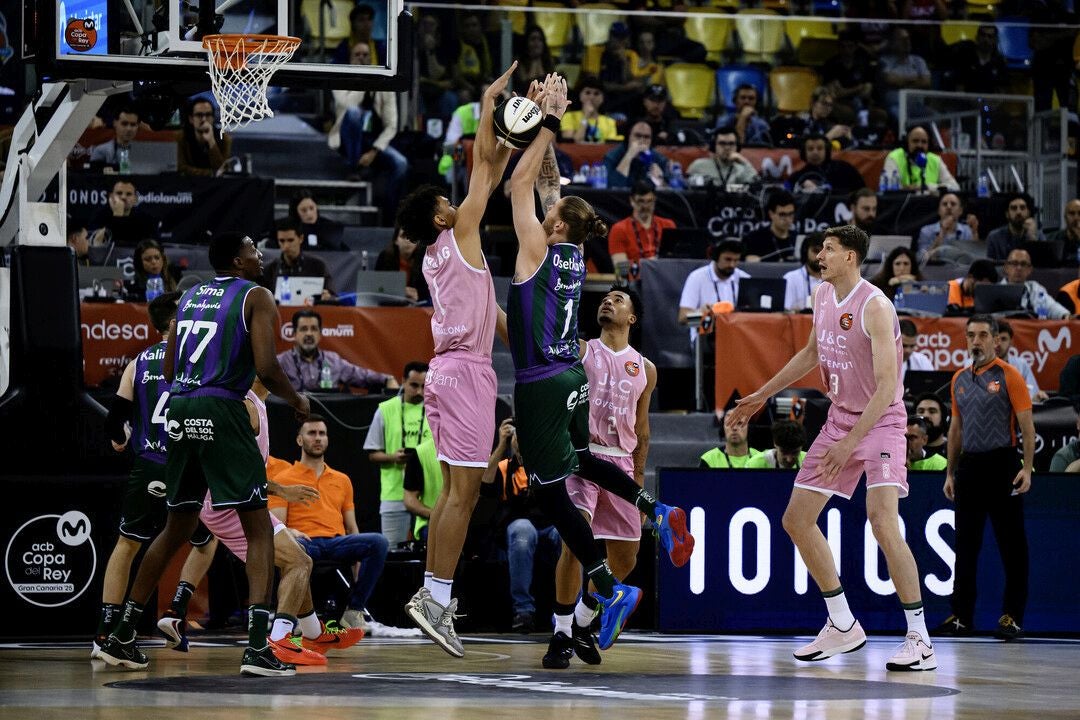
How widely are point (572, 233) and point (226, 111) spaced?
111 inches

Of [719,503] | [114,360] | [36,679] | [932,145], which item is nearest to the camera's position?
[36,679]

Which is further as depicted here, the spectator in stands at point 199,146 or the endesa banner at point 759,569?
the spectator in stands at point 199,146

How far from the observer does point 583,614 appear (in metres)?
8.98

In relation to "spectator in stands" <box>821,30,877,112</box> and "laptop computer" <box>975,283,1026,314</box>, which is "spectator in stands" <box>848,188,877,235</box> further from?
"spectator in stands" <box>821,30,877,112</box>

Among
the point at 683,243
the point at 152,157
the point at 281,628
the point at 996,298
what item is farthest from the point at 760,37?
the point at 281,628

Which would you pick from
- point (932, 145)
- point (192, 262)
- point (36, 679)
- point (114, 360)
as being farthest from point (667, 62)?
point (36, 679)

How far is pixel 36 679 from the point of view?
27.1 feet

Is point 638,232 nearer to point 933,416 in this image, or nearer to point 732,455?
point 732,455

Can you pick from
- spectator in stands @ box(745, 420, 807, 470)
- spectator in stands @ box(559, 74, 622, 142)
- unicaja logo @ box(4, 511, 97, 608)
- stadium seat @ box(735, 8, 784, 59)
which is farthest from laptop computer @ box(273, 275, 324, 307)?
stadium seat @ box(735, 8, 784, 59)

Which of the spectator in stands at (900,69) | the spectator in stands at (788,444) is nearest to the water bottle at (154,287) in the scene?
the spectator in stands at (788,444)

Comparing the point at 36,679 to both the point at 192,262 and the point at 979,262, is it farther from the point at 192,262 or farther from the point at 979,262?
the point at 979,262

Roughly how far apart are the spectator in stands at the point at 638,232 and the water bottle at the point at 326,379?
4.30 metres

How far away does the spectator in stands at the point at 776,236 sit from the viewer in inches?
725

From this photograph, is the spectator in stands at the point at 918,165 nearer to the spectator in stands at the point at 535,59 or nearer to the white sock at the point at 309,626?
the spectator in stands at the point at 535,59
